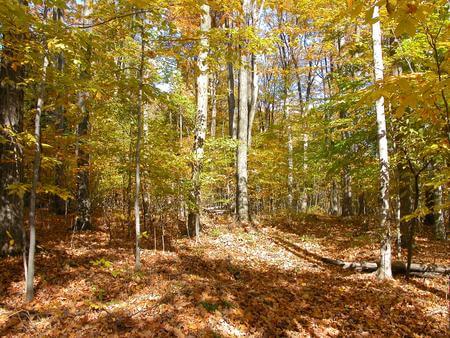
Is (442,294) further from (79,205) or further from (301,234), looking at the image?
(79,205)

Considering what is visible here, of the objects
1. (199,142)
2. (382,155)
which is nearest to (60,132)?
(199,142)

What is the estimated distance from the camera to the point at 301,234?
42.3 feet

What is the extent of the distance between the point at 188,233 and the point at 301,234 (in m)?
5.19

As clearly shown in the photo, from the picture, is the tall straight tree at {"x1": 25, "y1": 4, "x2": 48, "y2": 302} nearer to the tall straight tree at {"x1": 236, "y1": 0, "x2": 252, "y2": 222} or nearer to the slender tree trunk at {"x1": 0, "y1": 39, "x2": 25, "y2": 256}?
the slender tree trunk at {"x1": 0, "y1": 39, "x2": 25, "y2": 256}

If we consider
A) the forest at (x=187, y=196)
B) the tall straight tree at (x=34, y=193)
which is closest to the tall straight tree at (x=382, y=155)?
the forest at (x=187, y=196)

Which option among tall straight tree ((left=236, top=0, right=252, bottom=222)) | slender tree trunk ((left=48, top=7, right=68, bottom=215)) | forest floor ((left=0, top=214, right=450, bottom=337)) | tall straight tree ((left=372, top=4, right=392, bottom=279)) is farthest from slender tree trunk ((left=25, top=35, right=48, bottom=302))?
tall straight tree ((left=236, top=0, right=252, bottom=222))

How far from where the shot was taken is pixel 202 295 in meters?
5.11

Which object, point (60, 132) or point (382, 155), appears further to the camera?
point (60, 132)

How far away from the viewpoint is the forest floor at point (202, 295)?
165 inches

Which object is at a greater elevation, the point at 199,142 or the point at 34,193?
the point at 199,142

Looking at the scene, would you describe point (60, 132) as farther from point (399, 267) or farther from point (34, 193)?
point (399, 267)

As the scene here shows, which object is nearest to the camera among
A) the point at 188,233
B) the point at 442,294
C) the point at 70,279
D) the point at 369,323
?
the point at 369,323

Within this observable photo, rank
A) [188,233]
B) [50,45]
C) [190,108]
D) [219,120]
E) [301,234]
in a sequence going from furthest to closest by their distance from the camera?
[219,120], [301,234], [190,108], [188,233], [50,45]

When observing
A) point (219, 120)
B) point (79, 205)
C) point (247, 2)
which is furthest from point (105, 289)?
point (219, 120)
